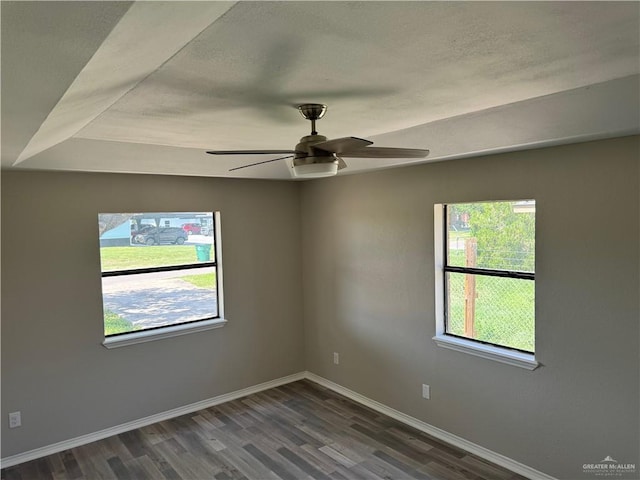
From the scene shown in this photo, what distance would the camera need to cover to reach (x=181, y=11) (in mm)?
946

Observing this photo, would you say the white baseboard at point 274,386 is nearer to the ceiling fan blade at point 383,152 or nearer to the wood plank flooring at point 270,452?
the wood plank flooring at point 270,452

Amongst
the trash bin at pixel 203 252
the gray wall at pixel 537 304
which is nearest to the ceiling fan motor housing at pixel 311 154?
the gray wall at pixel 537 304

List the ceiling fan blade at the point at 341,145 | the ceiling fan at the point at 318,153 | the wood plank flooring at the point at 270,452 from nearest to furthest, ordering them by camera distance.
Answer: the ceiling fan blade at the point at 341,145 < the ceiling fan at the point at 318,153 < the wood plank flooring at the point at 270,452

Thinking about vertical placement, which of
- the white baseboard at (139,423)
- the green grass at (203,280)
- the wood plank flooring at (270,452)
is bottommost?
the wood plank flooring at (270,452)

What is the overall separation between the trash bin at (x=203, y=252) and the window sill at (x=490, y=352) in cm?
237

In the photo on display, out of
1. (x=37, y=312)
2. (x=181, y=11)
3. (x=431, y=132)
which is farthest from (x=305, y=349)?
(x=181, y=11)

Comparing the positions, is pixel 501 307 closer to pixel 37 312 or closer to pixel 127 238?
pixel 127 238

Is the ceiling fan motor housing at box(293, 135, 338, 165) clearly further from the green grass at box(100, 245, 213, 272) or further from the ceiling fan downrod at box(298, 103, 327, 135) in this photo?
the green grass at box(100, 245, 213, 272)

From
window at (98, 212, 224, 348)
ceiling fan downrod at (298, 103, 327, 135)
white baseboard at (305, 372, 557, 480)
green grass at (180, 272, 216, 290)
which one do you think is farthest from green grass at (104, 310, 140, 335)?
ceiling fan downrod at (298, 103, 327, 135)

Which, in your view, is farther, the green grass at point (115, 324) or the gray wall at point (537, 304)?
the green grass at point (115, 324)

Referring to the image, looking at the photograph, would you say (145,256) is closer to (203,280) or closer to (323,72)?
(203,280)

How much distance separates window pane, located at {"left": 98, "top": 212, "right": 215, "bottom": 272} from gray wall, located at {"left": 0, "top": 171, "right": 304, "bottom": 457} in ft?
0.42

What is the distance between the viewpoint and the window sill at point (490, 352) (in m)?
3.15

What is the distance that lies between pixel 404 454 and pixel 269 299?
7.03ft
